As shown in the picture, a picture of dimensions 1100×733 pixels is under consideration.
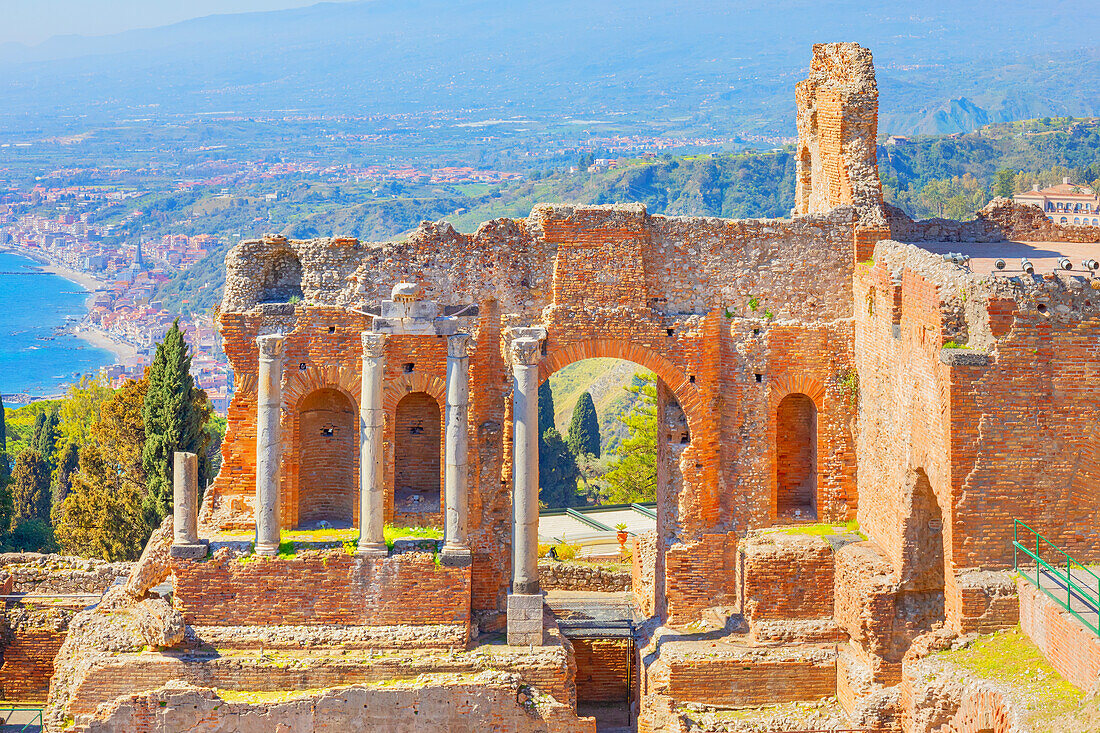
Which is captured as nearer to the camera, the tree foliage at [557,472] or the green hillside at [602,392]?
the tree foliage at [557,472]

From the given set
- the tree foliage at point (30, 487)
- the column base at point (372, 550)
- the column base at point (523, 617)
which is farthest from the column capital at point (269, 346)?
the tree foliage at point (30, 487)

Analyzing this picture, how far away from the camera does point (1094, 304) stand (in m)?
20.5

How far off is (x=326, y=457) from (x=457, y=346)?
3940 millimetres

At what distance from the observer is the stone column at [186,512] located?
23312 mm

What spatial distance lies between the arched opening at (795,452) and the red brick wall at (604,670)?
392cm

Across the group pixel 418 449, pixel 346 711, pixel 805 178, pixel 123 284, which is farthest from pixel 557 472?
pixel 123 284

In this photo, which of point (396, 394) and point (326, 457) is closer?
point (396, 394)

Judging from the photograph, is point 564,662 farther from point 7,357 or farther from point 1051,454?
point 7,357

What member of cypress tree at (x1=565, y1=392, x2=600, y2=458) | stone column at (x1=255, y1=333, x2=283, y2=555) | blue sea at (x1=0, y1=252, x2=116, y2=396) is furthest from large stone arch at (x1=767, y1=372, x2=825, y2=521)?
blue sea at (x1=0, y1=252, x2=116, y2=396)

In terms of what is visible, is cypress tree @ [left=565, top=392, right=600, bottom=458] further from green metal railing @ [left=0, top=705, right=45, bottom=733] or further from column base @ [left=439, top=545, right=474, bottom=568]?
column base @ [left=439, top=545, right=474, bottom=568]

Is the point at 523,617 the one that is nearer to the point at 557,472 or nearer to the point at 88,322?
the point at 557,472

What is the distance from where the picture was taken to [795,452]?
85.7 feet

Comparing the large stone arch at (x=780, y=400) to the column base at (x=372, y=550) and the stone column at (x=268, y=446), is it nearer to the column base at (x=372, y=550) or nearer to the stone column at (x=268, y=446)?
the column base at (x=372, y=550)

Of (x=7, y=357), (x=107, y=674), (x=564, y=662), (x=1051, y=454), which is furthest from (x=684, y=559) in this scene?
(x=7, y=357)
